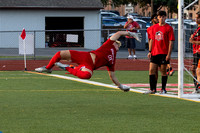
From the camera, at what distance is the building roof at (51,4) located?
122 feet

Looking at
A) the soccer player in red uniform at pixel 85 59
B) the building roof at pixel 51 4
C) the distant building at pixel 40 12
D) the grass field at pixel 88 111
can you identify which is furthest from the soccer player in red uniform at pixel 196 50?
the building roof at pixel 51 4

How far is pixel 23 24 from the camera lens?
37.3m

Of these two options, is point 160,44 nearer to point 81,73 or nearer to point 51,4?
point 81,73

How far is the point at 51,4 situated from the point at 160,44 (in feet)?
85.0

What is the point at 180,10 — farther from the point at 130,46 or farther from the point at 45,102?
the point at 130,46

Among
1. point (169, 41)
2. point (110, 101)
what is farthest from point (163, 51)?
point (110, 101)

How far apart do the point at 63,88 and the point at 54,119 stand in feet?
17.2

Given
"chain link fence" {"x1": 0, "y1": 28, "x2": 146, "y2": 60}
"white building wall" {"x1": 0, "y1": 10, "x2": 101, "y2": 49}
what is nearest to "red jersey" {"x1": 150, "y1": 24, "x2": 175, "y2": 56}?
"chain link fence" {"x1": 0, "y1": 28, "x2": 146, "y2": 60}

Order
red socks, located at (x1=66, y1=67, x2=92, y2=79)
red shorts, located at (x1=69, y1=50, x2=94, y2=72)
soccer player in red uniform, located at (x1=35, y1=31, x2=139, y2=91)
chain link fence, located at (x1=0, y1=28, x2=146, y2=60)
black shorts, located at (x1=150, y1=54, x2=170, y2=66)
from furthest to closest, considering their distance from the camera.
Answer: chain link fence, located at (x1=0, y1=28, x2=146, y2=60) < black shorts, located at (x1=150, y1=54, x2=170, y2=66) < red shorts, located at (x1=69, y1=50, x2=94, y2=72) < soccer player in red uniform, located at (x1=35, y1=31, x2=139, y2=91) < red socks, located at (x1=66, y1=67, x2=92, y2=79)

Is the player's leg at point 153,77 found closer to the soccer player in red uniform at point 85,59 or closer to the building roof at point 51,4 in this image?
the soccer player in red uniform at point 85,59

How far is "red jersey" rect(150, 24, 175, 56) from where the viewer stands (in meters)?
12.7

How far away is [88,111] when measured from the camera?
9773 millimetres

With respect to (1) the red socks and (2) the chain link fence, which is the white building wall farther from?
(1) the red socks

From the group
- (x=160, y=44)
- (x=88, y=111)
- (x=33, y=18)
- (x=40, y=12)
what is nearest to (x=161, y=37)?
(x=160, y=44)
